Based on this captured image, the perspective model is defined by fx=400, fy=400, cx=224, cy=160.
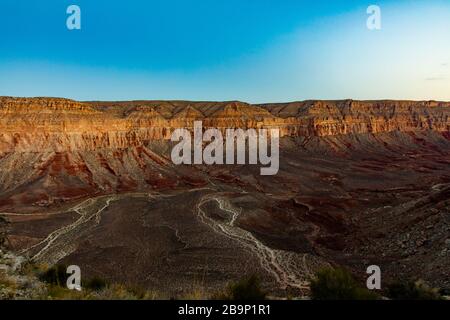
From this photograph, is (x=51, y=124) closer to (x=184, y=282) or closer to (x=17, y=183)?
(x=17, y=183)

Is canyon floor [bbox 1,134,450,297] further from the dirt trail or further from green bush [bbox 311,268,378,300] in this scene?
green bush [bbox 311,268,378,300]

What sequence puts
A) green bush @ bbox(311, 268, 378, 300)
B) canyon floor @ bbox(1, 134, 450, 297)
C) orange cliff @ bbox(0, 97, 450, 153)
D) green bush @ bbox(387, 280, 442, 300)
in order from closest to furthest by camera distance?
1. green bush @ bbox(311, 268, 378, 300)
2. green bush @ bbox(387, 280, 442, 300)
3. canyon floor @ bbox(1, 134, 450, 297)
4. orange cliff @ bbox(0, 97, 450, 153)

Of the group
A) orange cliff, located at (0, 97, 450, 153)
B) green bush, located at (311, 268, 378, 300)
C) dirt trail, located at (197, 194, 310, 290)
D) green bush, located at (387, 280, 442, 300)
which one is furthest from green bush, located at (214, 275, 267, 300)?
orange cliff, located at (0, 97, 450, 153)

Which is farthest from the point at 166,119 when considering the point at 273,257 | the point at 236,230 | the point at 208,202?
the point at 273,257

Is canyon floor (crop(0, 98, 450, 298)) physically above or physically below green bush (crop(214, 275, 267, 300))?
below

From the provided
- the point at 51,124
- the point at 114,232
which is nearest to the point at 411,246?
the point at 114,232

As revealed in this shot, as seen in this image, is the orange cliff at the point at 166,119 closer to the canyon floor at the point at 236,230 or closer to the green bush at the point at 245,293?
the canyon floor at the point at 236,230

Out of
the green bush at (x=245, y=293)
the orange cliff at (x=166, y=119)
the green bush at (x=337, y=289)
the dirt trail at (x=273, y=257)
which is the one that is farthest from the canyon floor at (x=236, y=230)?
the orange cliff at (x=166, y=119)
